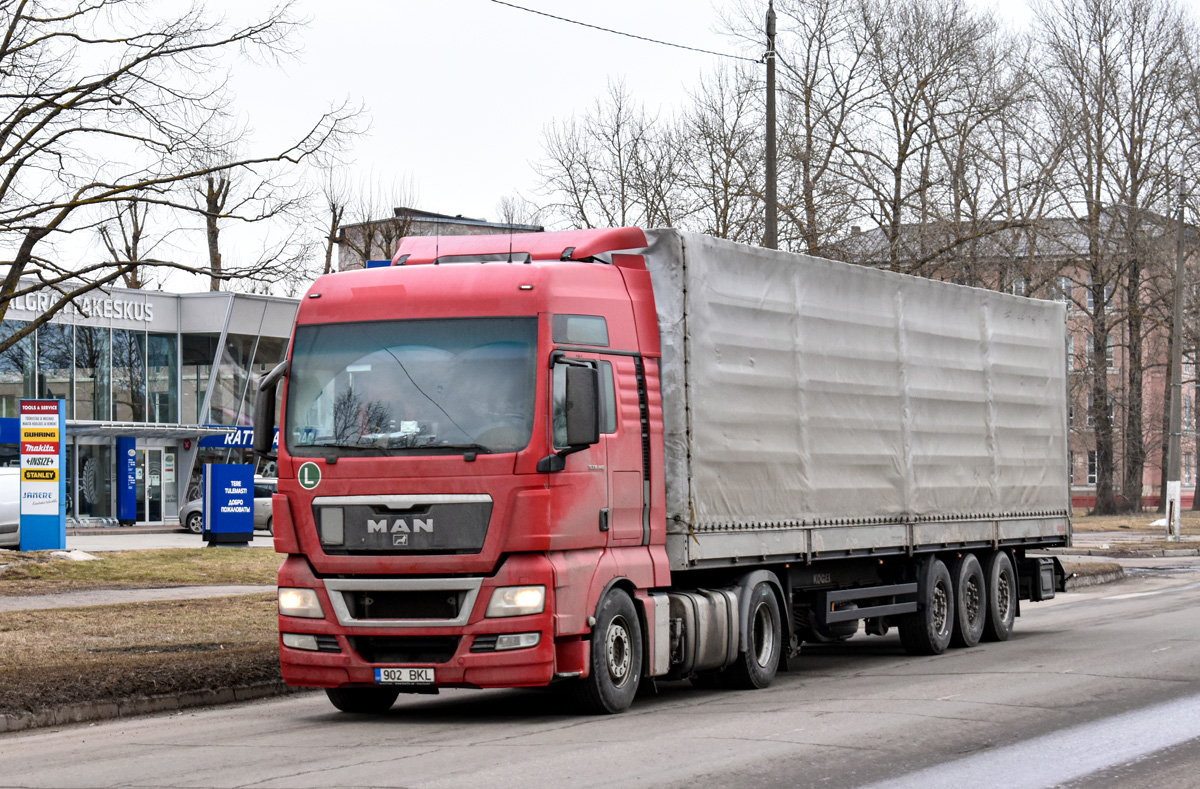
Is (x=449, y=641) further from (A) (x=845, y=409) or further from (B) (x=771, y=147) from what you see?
(B) (x=771, y=147)

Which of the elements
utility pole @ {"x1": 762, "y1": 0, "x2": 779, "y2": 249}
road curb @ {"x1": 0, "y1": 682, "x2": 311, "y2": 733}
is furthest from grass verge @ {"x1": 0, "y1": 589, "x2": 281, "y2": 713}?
utility pole @ {"x1": 762, "y1": 0, "x2": 779, "y2": 249}

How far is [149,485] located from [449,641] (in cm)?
3894

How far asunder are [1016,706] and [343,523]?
15.9 ft

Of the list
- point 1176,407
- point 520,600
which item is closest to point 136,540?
point 1176,407

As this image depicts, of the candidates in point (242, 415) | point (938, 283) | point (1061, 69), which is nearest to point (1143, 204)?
point (1061, 69)

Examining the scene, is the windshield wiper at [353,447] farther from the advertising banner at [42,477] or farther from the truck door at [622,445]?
the advertising banner at [42,477]

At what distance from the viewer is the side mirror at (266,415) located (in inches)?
430

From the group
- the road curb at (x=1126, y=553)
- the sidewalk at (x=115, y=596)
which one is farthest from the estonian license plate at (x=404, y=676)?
the road curb at (x=1126, y=553)

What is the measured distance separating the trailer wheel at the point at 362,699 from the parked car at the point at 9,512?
21896 mm

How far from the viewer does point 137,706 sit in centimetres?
1205

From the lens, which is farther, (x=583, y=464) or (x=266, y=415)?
(x=266, y=415)

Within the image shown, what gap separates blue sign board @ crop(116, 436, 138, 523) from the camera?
45906 millimetres

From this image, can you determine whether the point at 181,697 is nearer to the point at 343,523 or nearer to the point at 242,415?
the point at 343,523

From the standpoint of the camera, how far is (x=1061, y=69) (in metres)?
55.2
